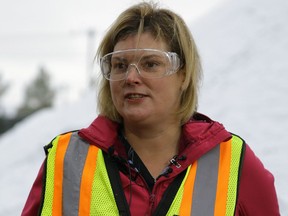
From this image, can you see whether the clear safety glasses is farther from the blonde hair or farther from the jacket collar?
the jacket collar

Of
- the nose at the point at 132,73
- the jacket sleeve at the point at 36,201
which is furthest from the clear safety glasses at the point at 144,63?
the jacket sleeve at the point at 36,201

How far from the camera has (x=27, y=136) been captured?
8.34 meters

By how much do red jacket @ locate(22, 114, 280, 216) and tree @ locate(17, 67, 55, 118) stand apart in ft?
145

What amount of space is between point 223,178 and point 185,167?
172 millimetres

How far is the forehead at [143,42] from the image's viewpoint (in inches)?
95.3

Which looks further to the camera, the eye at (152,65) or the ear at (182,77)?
the ear at (182,77)

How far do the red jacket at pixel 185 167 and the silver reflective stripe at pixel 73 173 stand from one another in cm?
6

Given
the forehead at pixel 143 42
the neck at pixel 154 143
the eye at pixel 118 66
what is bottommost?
the neck at pixel 154 143

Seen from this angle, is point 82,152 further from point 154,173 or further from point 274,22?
point 274,22

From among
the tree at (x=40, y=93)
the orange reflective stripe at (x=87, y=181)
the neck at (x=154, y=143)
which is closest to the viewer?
the orange reflective stripe at (x=87, y=181)

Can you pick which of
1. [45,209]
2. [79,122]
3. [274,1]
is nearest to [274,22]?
[274,1]

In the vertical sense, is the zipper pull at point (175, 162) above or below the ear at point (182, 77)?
below

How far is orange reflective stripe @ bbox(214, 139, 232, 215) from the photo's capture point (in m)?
2.31

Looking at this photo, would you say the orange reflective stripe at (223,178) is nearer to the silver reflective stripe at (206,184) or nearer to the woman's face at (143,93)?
the silver reflective stripe at (206,184)
